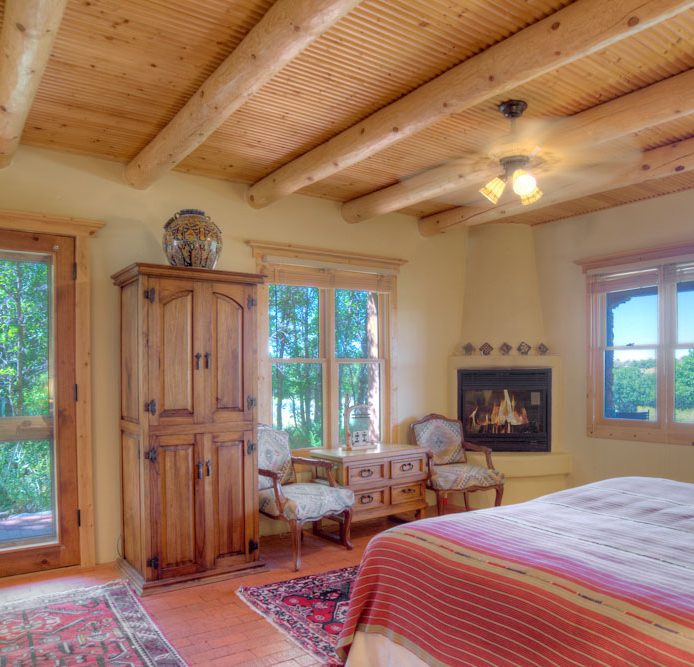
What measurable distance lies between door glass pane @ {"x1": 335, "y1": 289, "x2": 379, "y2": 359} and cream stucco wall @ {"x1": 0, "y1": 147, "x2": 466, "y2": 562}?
25 cm

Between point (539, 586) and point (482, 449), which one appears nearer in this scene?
point (539, 586)

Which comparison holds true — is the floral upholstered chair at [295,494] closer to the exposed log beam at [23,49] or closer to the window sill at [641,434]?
the window sill at [641,434]

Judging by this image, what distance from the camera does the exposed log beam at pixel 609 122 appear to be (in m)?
2.98

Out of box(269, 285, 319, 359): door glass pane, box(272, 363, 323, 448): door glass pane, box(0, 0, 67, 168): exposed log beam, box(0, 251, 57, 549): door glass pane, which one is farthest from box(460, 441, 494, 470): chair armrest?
box(0, 0, 67, 168): exposed log beam

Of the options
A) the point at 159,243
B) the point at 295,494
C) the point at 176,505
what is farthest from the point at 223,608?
the point at 159,243

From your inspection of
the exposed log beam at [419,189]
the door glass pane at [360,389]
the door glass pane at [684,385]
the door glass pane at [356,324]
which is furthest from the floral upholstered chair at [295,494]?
the door glass pane at [684,385]

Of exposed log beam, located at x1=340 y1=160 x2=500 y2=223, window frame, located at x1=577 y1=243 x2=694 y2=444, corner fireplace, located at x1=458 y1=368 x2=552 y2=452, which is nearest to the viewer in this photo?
exposed log beam, located at x1=340 y1=160 x2=500 y2=223

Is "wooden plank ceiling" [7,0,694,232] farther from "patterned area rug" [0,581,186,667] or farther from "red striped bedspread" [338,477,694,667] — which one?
"patterned area rug" [0,581,186,667]

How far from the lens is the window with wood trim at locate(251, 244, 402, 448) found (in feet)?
15.9

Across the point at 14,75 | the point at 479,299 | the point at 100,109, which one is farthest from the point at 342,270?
the point at 14,75

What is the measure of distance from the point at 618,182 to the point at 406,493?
9.05 ft

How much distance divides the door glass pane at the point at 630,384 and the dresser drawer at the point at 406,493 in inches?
70.9

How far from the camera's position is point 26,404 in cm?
382

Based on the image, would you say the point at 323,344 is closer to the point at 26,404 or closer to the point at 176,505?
the point at 176,505
